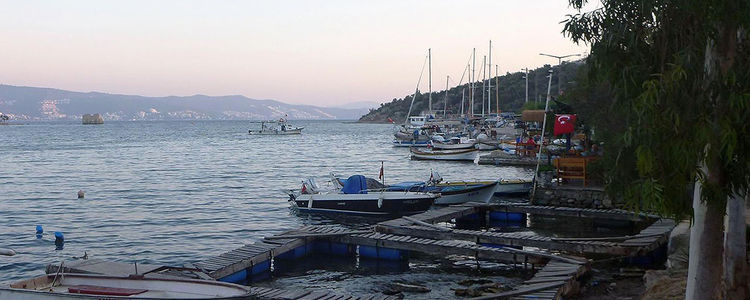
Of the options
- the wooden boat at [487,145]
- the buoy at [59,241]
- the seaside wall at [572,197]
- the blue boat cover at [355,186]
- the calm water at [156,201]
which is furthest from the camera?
the wooden boat at [487,145]

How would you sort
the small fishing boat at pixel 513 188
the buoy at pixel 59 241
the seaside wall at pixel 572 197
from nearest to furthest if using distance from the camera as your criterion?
1. the buoy at pixel 59 241
2. the seaside wall at pixel 572 197
3. the small fishing boat at pixel 513 188

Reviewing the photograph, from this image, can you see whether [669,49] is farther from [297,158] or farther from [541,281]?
[297,158]

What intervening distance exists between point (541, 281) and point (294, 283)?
23.8 ft

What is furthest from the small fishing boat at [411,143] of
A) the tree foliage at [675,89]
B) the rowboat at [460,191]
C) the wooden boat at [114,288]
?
the tree foliage at [675,89]

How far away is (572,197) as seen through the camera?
30.8 metres

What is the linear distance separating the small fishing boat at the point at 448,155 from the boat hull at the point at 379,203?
33.3 meters

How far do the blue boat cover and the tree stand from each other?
75.2ft

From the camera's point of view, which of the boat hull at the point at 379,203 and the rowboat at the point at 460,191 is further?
the rowboat at the point at 460,191

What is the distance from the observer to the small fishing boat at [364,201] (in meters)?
30.9

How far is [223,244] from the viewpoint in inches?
1053

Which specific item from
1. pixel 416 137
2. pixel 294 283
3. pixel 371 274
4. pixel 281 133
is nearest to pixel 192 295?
pixel 294 283

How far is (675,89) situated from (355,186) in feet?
82.0

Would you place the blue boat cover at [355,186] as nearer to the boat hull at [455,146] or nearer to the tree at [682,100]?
the tree at [682,100]

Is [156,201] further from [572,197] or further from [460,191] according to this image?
[572,197]
